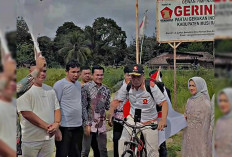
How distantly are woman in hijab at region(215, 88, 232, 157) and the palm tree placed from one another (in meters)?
3.10

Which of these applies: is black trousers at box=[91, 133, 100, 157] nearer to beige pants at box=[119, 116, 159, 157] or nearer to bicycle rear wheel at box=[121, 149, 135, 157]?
beige pants at box=[119, 116, 159, 157]

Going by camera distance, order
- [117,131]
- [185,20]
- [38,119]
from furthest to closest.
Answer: [185,20]
[117,131]
[38,119]

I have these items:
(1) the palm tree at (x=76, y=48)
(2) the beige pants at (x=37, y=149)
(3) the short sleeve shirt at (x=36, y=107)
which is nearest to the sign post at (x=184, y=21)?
(1) the palm tree at (x=76, y=48)

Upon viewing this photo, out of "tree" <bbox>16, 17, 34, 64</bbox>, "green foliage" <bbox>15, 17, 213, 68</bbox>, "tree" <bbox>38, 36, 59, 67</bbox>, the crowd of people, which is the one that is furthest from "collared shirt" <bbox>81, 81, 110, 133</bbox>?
"tree" <bbox>16, 17, 34, 64</bbox>

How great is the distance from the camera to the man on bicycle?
160 inches

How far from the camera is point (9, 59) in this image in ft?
6.35

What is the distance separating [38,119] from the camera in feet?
11.8

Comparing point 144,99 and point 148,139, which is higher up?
point 144,99

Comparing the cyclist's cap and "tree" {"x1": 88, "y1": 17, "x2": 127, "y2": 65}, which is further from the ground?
"tree" {"x1": 88, "y1": 17, "x2": 127, "y2": 65}

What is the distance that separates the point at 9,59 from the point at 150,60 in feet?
15.5

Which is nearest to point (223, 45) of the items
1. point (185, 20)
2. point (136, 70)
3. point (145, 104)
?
point (136, 70)

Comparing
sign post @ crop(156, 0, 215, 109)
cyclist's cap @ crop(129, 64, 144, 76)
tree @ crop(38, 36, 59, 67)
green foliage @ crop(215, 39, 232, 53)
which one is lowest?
cyclist's cap @ crop(129, 64, 144, 76)

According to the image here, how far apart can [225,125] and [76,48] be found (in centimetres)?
338

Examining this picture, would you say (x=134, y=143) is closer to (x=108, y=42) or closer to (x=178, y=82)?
(x=108, y=42)
